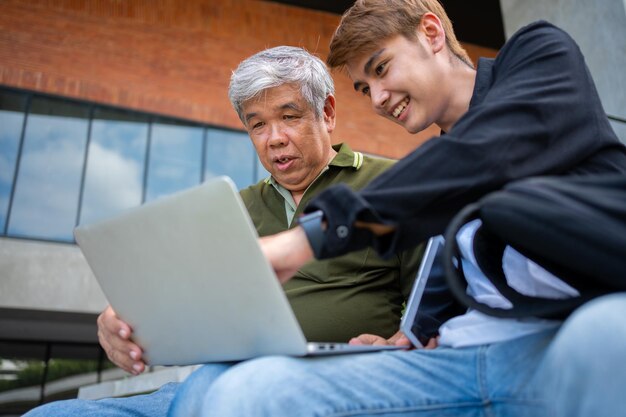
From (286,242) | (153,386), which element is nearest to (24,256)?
(153,386)

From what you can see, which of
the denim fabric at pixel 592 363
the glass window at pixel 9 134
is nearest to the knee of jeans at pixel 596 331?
the denim fabric at pixel 592 363

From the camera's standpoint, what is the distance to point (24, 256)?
9648mm

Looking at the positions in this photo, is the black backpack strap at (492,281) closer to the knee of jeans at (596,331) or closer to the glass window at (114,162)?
the knee of jeans at (596,331)

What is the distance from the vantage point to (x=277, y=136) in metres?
2.19

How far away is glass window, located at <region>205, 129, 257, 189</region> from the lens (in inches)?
428

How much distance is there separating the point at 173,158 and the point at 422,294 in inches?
387

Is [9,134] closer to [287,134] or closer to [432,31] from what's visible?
[287,134]

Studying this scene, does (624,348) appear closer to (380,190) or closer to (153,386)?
(380,190)

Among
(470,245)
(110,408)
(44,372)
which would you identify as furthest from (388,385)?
(44,372)

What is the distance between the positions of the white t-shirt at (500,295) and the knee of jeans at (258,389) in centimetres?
36

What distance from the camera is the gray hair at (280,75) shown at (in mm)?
2145

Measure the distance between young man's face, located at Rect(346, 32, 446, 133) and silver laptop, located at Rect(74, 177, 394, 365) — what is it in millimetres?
809

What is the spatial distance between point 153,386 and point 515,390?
5128 millimetres

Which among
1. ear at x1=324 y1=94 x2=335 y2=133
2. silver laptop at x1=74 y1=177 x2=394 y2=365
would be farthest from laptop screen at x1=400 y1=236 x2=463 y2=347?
ear at x1=324 y1=94 x2=335 y2=133
